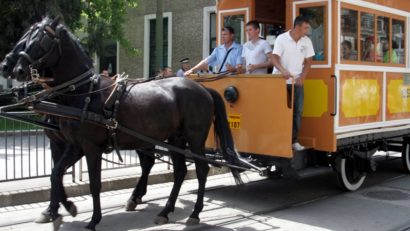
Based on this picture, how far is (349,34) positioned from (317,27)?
50 cm

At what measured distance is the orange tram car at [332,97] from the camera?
6527 millimetres

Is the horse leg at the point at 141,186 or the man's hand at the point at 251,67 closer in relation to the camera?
the horse leg at the point at 141,186

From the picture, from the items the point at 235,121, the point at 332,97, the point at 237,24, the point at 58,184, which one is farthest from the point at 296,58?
the point at 58,184

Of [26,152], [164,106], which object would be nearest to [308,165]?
[164,106]

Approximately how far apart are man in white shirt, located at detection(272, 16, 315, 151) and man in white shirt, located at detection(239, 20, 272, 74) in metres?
0.32

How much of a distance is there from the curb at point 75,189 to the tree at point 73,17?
7.58m

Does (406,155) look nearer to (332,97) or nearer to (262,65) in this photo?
(332,97)

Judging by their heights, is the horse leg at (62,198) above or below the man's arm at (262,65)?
below

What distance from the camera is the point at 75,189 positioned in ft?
24.0

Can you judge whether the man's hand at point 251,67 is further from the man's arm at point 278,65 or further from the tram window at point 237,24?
the tram window at point 237,24

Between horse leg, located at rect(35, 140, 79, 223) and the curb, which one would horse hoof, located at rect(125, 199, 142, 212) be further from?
the curb

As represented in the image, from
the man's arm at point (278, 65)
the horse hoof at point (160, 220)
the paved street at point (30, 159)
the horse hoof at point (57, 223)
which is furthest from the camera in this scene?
the paved street at point (30, 159)

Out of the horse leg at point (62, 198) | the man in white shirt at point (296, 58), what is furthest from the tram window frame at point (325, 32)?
the horse leg at point (62, 198)

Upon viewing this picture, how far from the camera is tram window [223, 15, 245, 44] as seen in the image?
320 inches
